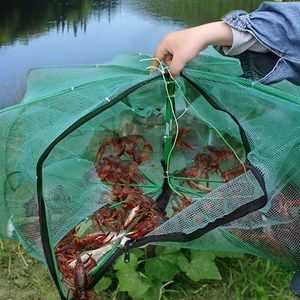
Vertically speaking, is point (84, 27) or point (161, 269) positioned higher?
point (161, 269)

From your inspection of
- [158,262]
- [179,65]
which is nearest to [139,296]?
[158,262]

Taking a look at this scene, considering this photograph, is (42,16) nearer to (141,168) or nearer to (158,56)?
(141,168)

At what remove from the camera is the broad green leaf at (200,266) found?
1.73 m

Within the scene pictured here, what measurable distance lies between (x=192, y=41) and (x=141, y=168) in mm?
575

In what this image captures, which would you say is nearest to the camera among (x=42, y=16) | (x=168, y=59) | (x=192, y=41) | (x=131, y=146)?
(x=192, y=41)

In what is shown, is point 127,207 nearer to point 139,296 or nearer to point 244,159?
point 139,296

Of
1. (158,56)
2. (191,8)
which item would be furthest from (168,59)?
(191,8)

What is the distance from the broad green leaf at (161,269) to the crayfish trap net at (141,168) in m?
0.13

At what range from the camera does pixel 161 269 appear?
1759mm

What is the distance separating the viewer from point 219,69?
5.79 feet

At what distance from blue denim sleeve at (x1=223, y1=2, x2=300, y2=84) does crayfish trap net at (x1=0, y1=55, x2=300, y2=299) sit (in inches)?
2.8

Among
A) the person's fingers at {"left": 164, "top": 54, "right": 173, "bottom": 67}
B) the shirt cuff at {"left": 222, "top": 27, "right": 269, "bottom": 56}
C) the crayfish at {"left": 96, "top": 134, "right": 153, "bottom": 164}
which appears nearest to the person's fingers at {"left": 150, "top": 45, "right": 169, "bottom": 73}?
the person's fingers at {"left": 164, "top": 54, "right": 173, "bottom": 67}

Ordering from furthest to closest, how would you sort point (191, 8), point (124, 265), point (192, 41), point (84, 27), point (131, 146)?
point (191, 8), point (84, 27), point (131, 146), point (124, 265), point (192, 41)

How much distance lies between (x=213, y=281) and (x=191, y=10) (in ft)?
27.7
